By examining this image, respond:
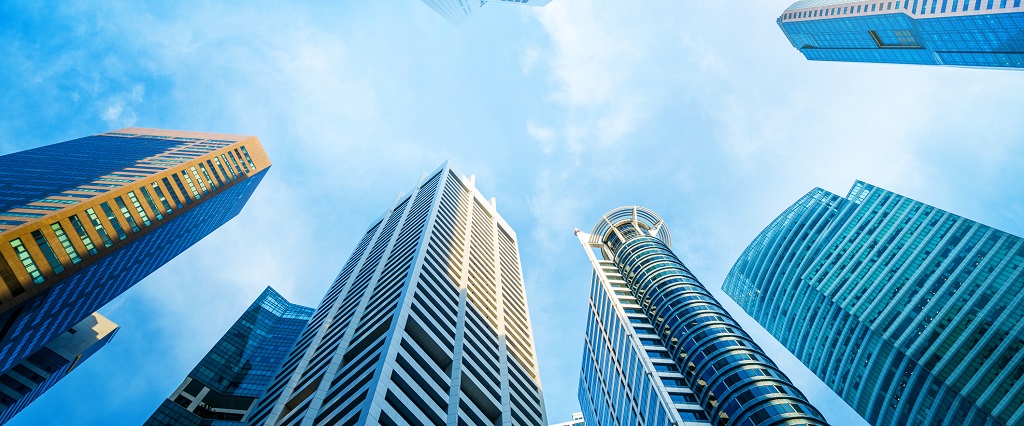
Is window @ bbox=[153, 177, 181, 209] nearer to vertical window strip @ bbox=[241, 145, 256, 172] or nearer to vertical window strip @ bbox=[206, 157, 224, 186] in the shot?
vertical window strip @ bbox=[206, 157, 224, 186]

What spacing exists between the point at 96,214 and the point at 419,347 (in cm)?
5367

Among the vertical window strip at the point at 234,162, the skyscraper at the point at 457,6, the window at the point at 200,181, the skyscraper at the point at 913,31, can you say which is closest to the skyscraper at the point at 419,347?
the skyscraper at the point at 457,6

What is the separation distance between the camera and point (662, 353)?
86.8 metres

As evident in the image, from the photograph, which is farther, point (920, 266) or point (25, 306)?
point (920, 266)

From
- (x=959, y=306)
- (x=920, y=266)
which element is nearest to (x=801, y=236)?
(x=920, y=266)

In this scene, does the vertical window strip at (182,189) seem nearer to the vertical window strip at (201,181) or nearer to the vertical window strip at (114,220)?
the vertical window strip at (201,181)

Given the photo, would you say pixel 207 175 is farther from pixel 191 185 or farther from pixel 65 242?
pixel 65 242

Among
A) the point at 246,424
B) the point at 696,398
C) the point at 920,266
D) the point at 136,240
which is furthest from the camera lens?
the point at 920,266

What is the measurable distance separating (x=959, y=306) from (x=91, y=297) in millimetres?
130271

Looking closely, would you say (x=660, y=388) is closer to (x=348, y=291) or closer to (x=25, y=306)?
(x=348, y=291)

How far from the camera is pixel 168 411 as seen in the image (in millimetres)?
65750

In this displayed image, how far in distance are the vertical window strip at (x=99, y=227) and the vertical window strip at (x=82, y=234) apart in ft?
6.41

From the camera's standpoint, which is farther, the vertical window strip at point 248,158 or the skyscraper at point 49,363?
the vertical window strip at point 248,158

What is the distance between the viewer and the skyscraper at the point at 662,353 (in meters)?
63.5
